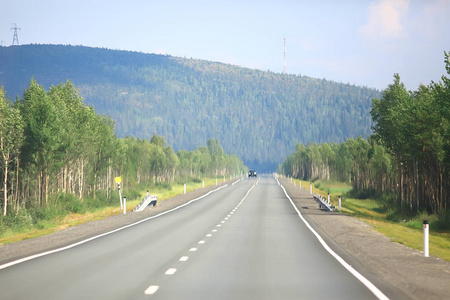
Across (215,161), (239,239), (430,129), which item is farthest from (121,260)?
(215,161)

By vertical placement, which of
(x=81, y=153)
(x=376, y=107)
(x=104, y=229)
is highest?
(x=376, y=107)

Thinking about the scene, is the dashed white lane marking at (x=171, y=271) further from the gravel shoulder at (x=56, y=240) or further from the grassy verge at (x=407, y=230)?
the grassy verge at (x=407, y=230)

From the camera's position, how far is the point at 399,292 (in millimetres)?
10586

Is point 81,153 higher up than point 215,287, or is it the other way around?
point 81,153

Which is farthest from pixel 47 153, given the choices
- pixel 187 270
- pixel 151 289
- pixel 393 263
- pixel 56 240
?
pixel 151 289

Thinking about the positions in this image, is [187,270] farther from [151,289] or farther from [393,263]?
[393,263]

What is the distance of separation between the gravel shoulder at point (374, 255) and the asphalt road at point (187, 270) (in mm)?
622

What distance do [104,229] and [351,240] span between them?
10119mm

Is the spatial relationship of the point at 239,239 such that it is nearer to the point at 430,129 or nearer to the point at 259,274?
the point at 259,274

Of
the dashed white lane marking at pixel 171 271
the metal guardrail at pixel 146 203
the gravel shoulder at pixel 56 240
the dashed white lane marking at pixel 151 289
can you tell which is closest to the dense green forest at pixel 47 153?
the gravel shoulder at pixel 56 240

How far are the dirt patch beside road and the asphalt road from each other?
0.65 m

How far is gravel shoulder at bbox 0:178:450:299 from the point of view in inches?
444

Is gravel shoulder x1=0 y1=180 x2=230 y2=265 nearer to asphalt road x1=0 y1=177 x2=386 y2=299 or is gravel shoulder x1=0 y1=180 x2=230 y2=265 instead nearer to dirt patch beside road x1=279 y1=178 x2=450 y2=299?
asphalt road x1=0 y1=177 x2=386 y2=299

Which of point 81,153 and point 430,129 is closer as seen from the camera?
point 430,129
